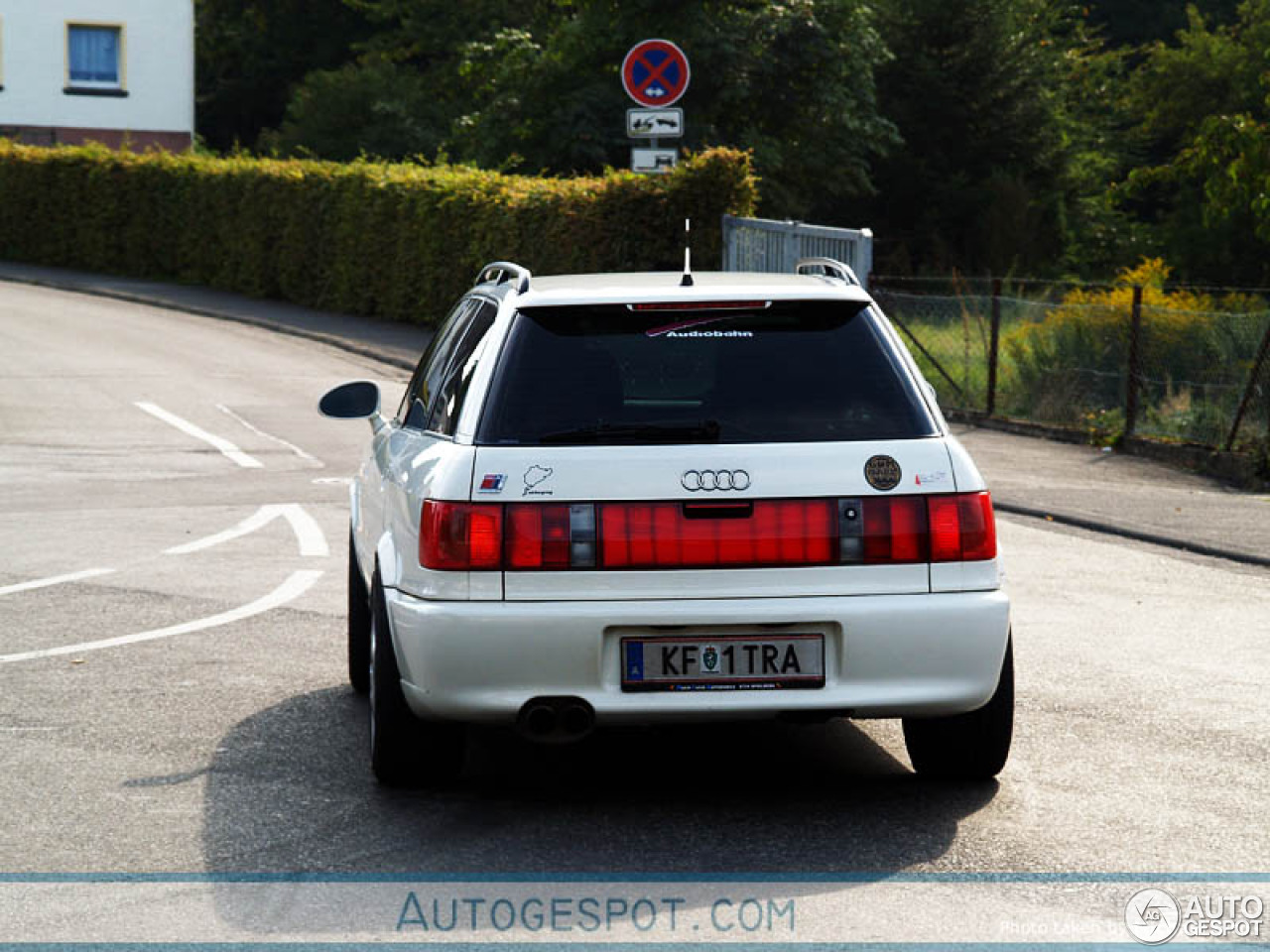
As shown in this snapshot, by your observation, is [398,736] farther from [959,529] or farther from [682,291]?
[959,529]

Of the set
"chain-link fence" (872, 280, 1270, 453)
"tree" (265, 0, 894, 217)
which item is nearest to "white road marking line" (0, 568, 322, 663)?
"chain-link fence" (872, 280, 1270, 453)

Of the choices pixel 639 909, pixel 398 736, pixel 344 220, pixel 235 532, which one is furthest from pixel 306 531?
pixel 344 220

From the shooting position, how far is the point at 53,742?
22.2ft

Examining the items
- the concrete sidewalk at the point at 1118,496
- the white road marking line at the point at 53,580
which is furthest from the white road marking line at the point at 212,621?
the concrete sidewalk at the point at 1118,496

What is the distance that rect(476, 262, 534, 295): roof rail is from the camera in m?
6.32

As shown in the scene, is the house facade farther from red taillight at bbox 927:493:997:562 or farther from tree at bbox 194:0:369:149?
red taillight at bbox 927:493:997:562

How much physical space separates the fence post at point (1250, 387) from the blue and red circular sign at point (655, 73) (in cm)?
682

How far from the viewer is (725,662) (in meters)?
5.62

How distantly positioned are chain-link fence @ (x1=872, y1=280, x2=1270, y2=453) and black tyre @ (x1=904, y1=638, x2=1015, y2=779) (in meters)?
11.1

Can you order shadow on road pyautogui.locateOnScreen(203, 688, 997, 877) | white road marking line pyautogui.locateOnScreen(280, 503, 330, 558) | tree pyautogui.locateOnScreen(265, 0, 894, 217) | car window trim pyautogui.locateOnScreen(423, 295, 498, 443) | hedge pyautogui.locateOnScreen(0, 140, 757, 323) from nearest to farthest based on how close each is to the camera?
shadow on road pyautogui.locateOnScreen(203, 688, 997, 877)
car window trim pyautogui.locateOnScreen(423, 295, 498, 443)
white road marking line pyautogui.locateOnScreen(280, 503, 330, 558)
hedge pyautogui.locateOnScreen(0, 140, 757, 323)
tree pyautogui.locateOnScreen(265, 0, 894, 217)

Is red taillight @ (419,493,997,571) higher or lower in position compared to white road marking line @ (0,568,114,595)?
higher

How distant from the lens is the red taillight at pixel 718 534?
18.2ft

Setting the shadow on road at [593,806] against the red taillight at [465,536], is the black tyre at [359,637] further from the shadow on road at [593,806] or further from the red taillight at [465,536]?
the red taillight at [465,536]

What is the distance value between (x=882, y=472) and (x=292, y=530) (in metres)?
7.35
